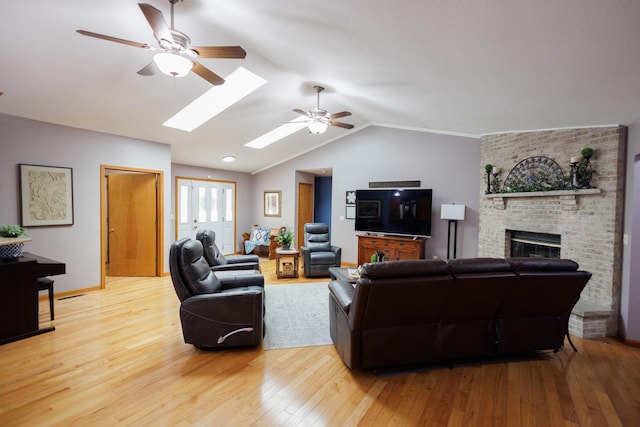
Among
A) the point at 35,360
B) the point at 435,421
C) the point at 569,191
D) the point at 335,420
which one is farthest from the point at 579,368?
the point at 35,360

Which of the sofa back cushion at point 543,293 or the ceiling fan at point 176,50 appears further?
the sofa back cushion at point 543,293

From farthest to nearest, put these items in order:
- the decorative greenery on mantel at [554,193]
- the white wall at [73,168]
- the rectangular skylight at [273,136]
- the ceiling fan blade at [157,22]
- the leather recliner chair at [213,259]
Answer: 1. the rectangular skylight at [273,136]
2. the leather recliner chair at [213,259]
3. the white wall at [73,168]
4. the decorative greenery on mantel at [554,193]
5. the ceiling fan blade at [157,22]

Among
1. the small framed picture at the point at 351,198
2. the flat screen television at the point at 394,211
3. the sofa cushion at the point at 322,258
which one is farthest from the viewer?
the small framed picture at the point at 351,198

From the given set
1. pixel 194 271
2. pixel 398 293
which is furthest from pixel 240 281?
pixel 398 293

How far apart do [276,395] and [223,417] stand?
15.9 inches

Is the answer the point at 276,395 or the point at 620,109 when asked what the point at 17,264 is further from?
the point at 620,109

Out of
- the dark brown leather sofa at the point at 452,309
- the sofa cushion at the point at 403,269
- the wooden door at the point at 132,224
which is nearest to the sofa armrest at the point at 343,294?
the dark brown leather sofa at the point at 452,309

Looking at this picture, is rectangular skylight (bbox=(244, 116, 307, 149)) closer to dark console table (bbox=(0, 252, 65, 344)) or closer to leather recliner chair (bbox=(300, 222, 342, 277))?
leather recliner chair (bbox=(300, 222, 342, 277))

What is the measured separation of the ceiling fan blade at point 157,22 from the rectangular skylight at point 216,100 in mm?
1655

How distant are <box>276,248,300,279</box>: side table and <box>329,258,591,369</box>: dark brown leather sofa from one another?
2.90 meters

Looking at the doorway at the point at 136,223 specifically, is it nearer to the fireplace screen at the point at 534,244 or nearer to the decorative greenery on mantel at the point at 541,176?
the decorative greenery on mantel at the point at 541,176

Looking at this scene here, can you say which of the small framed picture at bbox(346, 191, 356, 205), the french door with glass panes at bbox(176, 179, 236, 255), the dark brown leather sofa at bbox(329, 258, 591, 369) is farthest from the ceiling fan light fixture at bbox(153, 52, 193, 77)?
the french door with glass panes at bbox(176, 179, 236, 255)

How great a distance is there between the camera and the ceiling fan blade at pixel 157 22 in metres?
1.84

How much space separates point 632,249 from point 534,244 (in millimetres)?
1161
